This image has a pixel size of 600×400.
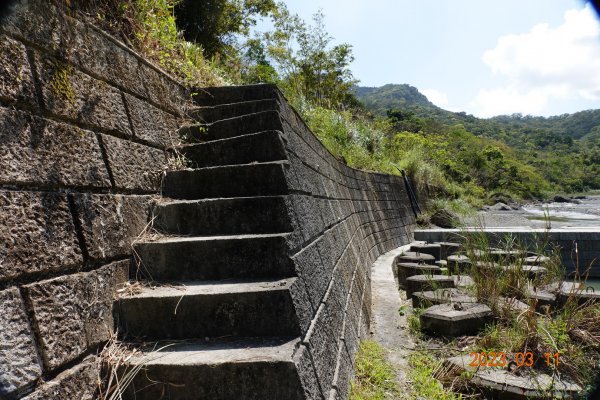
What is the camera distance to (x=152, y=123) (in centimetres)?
278

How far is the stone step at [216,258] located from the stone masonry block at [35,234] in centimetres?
54

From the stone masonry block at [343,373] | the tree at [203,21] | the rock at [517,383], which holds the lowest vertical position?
the rock at [517,383]

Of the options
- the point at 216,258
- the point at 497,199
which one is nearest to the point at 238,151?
the point at 216,258

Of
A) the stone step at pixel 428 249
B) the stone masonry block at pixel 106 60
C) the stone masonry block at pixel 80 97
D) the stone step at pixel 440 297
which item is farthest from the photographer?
the stone step at pixel 428 249

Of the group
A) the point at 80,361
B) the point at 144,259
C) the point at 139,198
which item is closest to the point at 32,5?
the point at 139,198

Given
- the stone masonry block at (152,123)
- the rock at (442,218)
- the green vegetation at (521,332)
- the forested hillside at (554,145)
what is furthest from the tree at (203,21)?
the forested hillside at (554,145)

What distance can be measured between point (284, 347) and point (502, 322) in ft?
10.00

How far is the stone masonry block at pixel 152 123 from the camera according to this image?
252 cm

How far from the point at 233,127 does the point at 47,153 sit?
5.75ft

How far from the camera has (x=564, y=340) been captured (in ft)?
10.8

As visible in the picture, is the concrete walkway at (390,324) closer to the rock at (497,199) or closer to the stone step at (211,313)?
the stone step at (211,313)

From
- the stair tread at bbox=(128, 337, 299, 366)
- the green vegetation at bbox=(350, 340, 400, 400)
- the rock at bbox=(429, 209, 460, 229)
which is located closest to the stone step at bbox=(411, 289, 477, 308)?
the green vegetation at bbox=(350, 340, 400, 400)

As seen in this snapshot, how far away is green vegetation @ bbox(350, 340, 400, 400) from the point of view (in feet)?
8.10

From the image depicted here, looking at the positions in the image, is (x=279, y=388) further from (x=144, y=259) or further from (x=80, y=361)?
(x=144, y=259)
